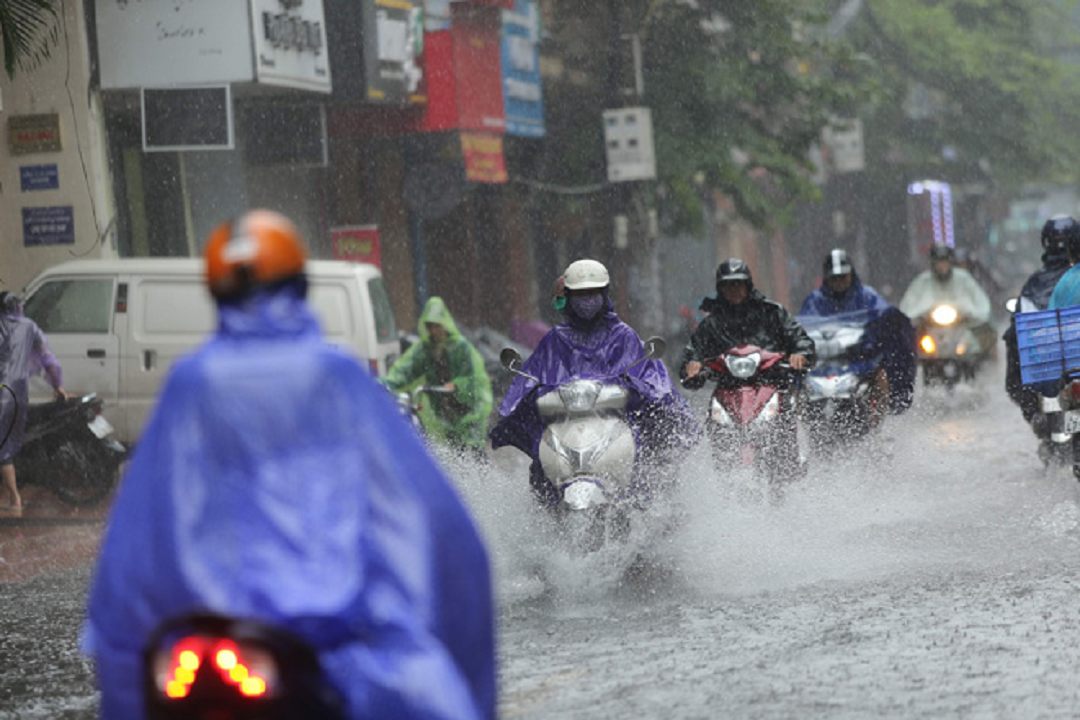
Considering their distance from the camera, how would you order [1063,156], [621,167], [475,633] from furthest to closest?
[1063,156]
[621,167]
[475,633]

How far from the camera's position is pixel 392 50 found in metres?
22.7

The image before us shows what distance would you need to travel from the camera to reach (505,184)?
1152 inches

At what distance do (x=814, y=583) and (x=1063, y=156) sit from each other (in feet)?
122

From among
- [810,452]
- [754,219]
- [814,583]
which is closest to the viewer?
[814,583]

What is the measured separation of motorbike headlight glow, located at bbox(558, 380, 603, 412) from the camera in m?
9.06

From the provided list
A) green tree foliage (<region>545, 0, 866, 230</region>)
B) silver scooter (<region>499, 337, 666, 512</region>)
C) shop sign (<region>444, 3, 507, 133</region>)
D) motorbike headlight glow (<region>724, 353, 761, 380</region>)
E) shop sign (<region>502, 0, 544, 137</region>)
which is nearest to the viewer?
silver scooter (<region>499, 337, 666, 512</region>)

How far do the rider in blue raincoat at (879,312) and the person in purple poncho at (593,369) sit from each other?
15.5ft

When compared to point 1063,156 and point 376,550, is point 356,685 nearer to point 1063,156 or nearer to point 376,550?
point 376,550

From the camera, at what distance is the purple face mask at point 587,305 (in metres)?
9.56

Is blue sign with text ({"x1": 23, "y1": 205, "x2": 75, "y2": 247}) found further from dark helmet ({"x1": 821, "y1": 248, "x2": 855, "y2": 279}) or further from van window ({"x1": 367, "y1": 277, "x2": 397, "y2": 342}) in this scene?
dark helmet ({"x1": 821, "y1": 248, "x2": 855, "y2": 279})

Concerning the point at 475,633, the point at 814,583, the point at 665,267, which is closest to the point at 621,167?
the point at 665,267

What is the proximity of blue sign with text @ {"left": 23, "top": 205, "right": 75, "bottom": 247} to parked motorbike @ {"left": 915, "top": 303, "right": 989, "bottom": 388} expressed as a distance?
8061mm

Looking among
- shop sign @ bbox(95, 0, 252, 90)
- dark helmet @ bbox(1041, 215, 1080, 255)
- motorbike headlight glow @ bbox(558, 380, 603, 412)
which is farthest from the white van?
motorbike headlight glow @ bbox(558, 380, 603, 412)

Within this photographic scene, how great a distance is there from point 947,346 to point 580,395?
35.7 feet
